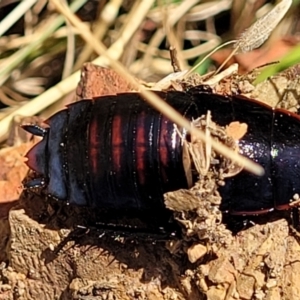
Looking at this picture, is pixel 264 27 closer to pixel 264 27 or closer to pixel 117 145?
pixel 264 27

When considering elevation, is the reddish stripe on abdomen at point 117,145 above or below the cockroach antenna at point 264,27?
below

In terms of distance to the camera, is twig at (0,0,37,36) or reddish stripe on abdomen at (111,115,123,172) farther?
twig at (0,0,37,36)

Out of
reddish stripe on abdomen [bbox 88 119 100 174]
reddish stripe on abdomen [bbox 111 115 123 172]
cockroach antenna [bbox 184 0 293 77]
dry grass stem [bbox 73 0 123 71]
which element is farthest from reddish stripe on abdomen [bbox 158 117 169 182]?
dry grass stem [bbox 73 0 123 71]

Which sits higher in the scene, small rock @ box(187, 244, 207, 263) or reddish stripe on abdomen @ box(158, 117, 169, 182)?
reddish stripe on abdomen @ box(158, 117, 169, 182)

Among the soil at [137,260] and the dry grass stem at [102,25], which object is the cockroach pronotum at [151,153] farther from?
the dry grass stem at [102,25]

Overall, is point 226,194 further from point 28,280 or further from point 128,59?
point 128,59

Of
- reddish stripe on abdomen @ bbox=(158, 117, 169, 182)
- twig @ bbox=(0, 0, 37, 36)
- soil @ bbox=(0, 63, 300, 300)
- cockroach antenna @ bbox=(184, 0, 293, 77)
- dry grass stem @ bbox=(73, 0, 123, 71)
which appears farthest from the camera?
dry grass stem @ bbox=(73, 0, 123, 71)

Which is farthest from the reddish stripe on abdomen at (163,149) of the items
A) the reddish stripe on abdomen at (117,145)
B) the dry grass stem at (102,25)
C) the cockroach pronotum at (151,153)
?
the dry grass stem at (102,25)

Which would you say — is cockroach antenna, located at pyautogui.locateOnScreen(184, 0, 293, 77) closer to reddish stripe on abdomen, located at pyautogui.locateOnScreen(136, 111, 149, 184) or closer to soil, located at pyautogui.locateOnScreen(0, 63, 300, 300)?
soil, located at pyautogui.locateOnScreen(0, 63, 300, 300)
